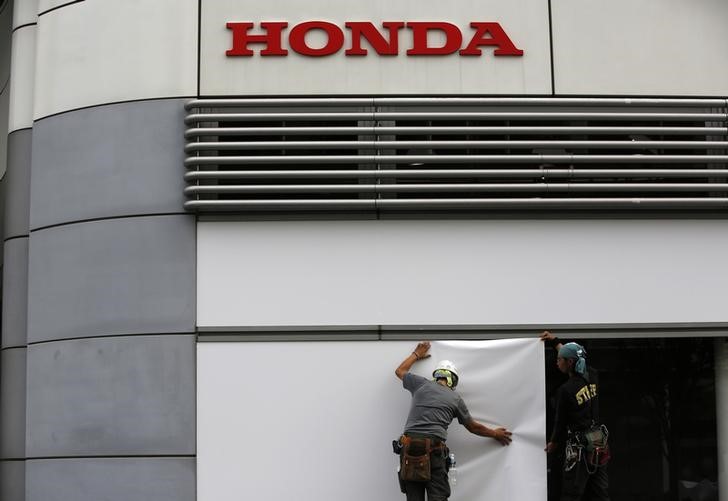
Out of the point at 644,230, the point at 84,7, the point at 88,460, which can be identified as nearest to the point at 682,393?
the point at 644,230

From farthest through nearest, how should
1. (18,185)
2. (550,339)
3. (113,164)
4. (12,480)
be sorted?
1. (18,185)
2. (12,480)
3. (113,164)
4. (550,339)

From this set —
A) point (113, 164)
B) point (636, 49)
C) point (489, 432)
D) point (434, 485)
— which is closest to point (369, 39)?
point (636, 49)

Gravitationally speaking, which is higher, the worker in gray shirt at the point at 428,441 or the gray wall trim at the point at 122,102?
the gray wall trim at the point at 122,102

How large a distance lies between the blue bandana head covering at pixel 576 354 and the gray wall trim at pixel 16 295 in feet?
18.1

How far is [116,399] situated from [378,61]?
13.7 ft

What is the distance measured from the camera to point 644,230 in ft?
35.4

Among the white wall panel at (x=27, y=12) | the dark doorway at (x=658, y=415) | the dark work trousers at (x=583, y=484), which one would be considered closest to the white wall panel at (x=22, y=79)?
the white wall panel at (x=27, y=12)

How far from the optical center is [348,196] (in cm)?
1066

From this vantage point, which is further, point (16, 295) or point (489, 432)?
point (16, 295)

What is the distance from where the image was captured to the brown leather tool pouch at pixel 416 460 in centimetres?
949

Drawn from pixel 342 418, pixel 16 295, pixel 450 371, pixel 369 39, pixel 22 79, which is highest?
pixel 369 39

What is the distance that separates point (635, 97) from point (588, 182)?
3.32 ft

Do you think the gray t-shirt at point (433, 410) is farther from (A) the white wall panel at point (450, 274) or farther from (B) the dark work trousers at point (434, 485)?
(A) the white wall panel at point (450, 274)

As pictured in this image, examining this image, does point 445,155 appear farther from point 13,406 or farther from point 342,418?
point 13,406
